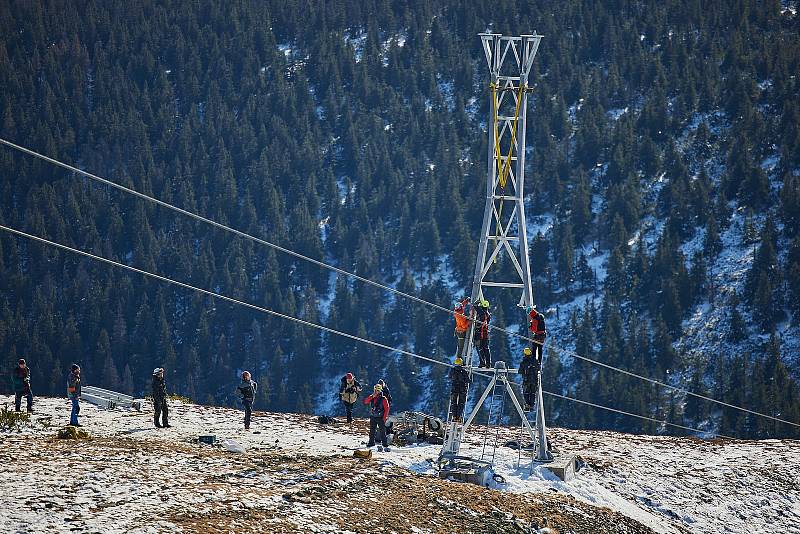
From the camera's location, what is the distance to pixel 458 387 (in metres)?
30.6

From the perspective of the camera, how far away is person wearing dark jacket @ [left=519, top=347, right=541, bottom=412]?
30875mm

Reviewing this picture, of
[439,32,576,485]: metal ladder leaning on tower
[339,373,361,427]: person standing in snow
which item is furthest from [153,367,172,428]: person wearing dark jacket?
[439,32,576,485]: metal ladder leaning on tower

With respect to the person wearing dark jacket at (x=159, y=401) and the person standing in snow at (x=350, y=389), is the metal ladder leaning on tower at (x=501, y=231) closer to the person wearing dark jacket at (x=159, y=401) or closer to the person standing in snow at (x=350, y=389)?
the person standing in snow at (x=350, y=389)

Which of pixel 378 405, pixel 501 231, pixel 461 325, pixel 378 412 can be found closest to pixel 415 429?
pixel 378 412

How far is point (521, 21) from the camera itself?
168000 millimetres

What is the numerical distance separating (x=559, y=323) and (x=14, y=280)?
2319 inches

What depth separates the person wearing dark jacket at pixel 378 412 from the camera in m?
30.7

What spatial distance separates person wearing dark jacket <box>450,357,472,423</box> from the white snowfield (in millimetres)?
1293

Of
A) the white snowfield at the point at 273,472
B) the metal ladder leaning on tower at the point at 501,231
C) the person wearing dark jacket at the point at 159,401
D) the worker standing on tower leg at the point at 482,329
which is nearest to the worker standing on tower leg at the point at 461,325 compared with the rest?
the metal ladder leaning on tower at the point at 501,231

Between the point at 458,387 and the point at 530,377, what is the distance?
1783 mm

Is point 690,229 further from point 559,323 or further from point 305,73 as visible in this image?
point 305,73

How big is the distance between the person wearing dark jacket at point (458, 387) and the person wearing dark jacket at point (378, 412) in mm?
1621

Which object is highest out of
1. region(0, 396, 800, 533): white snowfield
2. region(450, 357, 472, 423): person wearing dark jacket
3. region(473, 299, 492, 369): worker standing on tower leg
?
region(473, 299, 492, 369): worker standing on tower leg

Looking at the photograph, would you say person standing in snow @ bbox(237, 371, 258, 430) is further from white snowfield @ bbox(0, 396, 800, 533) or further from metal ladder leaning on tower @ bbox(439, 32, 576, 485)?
metal ladder leaning on tower @ bbox(439, 32, 576, 485)
